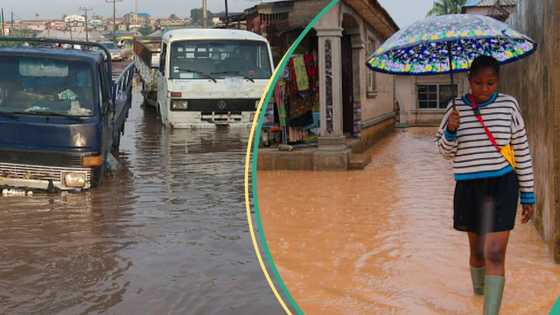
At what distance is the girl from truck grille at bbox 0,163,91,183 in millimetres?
7035

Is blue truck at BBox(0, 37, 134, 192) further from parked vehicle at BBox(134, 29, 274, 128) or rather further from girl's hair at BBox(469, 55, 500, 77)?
girl's hair at BBox(469, 55, 500, 77)

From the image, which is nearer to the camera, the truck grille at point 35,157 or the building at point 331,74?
the truck grille at point 35,157

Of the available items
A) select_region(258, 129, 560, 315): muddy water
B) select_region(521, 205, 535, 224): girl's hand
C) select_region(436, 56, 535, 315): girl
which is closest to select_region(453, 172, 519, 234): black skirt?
select_region(436, 56, 535, 315): girl

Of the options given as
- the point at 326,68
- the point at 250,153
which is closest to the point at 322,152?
the point at 326,68

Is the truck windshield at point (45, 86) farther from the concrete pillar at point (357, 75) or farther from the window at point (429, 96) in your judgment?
the window at point (429, 96)

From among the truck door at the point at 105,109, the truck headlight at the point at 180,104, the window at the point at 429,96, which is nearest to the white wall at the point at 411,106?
the window at the point at 429,96

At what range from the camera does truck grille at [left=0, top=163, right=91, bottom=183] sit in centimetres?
973

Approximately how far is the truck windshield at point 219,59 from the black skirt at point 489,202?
12.6 meters

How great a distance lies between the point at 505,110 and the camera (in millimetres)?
3445

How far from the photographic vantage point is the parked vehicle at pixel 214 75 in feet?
53.0

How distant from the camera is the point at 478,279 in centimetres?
417

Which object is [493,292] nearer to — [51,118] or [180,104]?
[51,118]

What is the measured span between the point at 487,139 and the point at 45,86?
7.73 metres

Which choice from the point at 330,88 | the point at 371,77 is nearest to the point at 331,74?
the point at 330,88
